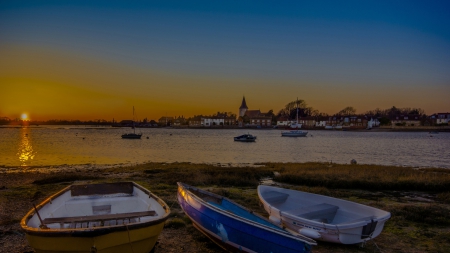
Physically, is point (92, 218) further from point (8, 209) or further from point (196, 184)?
point (196, 184)

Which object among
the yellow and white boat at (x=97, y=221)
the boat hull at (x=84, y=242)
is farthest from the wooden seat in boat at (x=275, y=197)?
the boat hull at (x=84, y=242)

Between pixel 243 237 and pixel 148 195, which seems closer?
pixel 243 237

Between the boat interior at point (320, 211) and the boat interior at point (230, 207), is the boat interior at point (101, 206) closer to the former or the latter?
the boat interior at point (230, 207)

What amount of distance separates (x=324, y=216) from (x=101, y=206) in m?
6.07

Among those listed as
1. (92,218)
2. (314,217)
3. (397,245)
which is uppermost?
(92,218)

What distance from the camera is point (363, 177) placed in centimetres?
1766

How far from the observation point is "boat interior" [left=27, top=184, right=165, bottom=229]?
670 cm

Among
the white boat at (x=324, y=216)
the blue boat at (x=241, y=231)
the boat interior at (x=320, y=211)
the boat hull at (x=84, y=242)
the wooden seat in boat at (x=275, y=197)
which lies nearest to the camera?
the boat hull at (x=84, y=242)

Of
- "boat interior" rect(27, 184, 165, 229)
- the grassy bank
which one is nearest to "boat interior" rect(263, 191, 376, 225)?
the grassy bank

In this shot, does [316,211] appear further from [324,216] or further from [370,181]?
[370,181]

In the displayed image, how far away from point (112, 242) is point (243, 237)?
8.20 feet

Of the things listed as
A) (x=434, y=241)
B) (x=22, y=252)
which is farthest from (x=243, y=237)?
(x=434, y=241)

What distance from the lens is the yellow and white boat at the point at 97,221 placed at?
206 inches

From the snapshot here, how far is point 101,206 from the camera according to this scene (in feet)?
26.8
